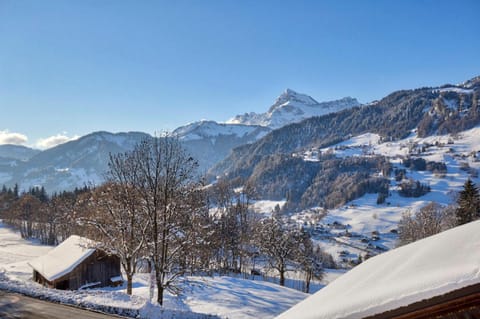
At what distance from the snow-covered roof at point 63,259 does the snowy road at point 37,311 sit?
417 inches

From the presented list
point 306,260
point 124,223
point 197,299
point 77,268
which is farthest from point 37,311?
point 306,260

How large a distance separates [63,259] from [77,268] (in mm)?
3303

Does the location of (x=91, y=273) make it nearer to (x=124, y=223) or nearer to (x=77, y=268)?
(x=77, y=268)

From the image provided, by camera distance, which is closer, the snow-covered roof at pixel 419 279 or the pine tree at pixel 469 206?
the snow-covered roof at pixel 419 279

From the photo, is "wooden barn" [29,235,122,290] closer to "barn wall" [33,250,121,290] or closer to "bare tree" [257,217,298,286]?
"barn wall" [33,250,121,290]

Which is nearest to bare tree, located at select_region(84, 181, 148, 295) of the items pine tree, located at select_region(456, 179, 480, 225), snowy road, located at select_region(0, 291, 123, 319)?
snowy road, located at select_region(0, 291, 123, 319)

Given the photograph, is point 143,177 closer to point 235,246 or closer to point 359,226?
point 235,246

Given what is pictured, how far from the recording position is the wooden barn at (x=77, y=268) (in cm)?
3397

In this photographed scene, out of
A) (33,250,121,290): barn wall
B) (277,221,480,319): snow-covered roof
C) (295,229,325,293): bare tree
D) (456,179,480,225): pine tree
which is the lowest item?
(295,229,325,293): bare tree

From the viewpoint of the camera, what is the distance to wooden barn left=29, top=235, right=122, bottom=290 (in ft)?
111

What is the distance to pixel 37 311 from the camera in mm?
18875

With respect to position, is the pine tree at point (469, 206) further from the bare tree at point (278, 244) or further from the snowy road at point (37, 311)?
the snowy road at point (37, 311)

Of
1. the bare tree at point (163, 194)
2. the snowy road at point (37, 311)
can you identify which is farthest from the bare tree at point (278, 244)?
the snowy road at point (37, 311)

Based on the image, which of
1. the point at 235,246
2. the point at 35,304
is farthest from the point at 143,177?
the point at 235,246
